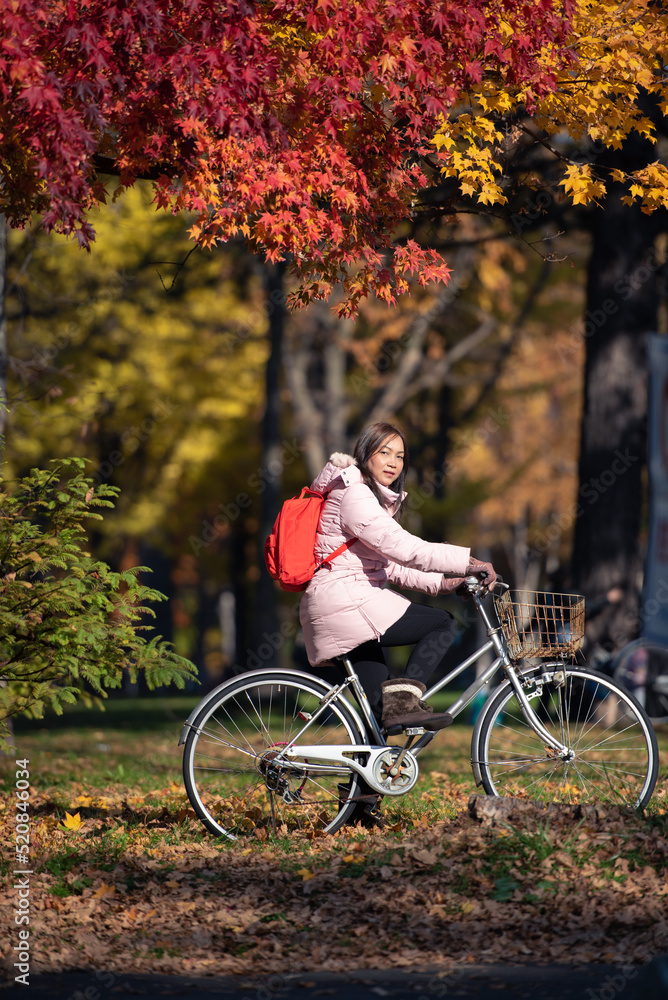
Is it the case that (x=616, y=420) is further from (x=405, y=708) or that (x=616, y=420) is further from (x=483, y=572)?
(x=405, y=708)

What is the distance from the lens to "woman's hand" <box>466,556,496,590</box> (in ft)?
16.8

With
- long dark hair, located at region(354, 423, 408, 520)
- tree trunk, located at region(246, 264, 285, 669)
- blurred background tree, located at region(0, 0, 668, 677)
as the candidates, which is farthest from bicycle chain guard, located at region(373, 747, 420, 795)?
tree trunk, located at region(246, 264, 285, 669)

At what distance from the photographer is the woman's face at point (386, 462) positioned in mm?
5344

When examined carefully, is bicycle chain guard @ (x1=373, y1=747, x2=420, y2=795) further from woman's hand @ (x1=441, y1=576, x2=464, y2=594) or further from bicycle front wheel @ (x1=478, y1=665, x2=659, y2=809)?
woman's hand @ (x1=441, y1=576, x2=464, y2=594)

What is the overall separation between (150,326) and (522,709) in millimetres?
16345

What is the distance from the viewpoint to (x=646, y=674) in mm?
11656

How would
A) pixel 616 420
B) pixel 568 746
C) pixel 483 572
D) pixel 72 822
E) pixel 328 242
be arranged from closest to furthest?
pixel 483 572 → pixel 568 746 → pixel 72 822 → pixel 328 242 → pixel 616 420

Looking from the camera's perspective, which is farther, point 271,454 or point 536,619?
point 271,454

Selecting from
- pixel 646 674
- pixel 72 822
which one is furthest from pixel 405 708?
pixel 646 674

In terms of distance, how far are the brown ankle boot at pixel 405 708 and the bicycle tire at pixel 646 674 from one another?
5.25 m

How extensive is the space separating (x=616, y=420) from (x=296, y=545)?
22.9 feet

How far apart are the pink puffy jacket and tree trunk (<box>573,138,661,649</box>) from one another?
637 centimetres

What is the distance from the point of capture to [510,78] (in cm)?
586

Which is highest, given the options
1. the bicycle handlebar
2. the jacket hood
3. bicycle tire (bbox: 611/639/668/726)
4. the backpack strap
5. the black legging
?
the jacket hood
